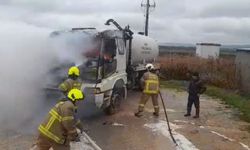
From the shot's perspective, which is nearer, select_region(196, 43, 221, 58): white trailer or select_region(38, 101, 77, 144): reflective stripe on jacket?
select_region(38, 101, 77, 144): reflective stripe on jacket

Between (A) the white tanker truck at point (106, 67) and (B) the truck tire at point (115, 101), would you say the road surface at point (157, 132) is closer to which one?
(B) the truck tire at point (115, 101)

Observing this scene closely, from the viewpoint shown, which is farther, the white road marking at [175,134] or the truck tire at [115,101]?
the truck tire at [115,101]

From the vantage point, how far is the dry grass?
26.8 meters

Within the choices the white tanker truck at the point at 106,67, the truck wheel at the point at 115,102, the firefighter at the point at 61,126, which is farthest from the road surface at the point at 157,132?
the firefighter at the point at 61,126

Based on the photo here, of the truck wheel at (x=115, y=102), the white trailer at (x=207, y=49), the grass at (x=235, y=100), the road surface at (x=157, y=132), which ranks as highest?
the white trailer at (x=207, y=49)

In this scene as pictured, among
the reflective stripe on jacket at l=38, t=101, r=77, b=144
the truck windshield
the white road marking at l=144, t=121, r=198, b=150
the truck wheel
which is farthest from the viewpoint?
the truck wheel

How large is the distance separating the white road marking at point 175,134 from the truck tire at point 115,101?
161 cm

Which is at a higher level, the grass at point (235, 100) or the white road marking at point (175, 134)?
the white road marking at point (175, 134)

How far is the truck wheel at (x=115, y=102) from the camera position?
47.1 feet

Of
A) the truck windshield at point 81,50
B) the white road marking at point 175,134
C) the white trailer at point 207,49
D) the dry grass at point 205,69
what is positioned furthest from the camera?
the white trailer at point 207,49

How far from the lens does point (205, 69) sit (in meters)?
29.6

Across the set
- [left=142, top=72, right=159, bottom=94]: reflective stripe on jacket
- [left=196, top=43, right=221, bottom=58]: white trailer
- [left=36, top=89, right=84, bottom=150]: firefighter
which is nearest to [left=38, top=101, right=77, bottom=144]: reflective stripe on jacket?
[left=36, top=89, right=84, bottom=150]: firefighter

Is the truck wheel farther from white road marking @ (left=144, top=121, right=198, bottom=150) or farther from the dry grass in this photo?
the dry grass

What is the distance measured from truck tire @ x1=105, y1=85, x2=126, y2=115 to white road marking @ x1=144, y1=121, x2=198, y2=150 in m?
1.61
